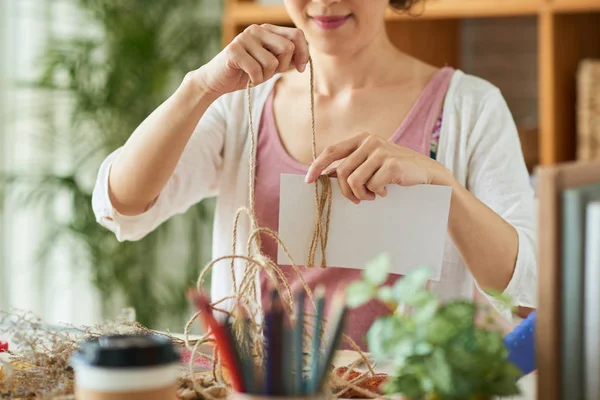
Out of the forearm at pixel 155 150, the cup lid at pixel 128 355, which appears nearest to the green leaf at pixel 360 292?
the cup lid at pixel 128 355

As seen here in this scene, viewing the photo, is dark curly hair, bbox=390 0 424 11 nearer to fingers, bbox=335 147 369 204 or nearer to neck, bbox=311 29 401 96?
neck, bbox=311 29 401 96

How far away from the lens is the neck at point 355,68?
151cm

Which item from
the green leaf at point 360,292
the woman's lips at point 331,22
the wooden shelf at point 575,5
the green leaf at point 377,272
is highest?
the wooden shelf at point 575,5

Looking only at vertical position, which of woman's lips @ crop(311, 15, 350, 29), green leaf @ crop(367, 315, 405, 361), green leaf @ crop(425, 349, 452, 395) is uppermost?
woman's lips @ crop(311, 15, 350, 29)

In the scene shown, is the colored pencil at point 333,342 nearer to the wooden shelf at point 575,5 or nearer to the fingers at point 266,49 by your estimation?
the fingers at point 266,49

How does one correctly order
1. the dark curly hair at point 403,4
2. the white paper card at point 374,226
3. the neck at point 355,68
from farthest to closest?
1. the dark curly hair at point 403,4
2. the neck at point 355,68
3. the white paper card at point 374,226

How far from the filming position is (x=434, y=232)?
102 cm

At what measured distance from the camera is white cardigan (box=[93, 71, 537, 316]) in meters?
1.38

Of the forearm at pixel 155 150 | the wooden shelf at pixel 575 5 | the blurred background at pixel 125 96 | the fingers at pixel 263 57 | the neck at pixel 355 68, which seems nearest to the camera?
the fingers at pixel 263 57

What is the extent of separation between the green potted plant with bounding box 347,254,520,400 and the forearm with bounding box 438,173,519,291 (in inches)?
20.2

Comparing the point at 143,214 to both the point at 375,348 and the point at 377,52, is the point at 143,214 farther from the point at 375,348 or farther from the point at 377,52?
the point at 375,348

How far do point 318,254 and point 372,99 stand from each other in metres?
0.51

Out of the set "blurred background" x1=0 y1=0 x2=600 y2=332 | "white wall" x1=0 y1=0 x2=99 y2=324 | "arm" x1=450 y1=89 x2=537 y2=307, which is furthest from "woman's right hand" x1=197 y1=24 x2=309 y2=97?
"white wall" x1=0 y1=0 x2=99 y2=324

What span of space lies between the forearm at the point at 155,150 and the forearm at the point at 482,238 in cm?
40
